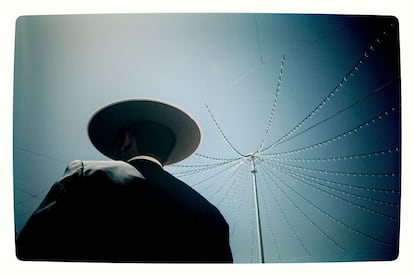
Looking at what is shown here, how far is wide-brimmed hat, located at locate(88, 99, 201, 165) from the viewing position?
172cm

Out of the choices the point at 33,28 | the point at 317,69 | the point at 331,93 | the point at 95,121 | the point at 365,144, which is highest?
the point at 33,28

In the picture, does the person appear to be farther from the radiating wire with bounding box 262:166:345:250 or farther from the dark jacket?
the radiating wire with bounding box 262:166:345:250

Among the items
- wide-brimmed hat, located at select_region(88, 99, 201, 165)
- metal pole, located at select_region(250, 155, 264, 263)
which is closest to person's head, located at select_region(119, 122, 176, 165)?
wide-brimmed hat, located at select_region(88, 99, 201, 165)

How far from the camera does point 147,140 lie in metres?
1.79

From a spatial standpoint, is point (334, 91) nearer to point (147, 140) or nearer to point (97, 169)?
point (147, 140)

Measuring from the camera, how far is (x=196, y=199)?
1.69m

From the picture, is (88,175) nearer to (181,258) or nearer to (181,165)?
(181,165)

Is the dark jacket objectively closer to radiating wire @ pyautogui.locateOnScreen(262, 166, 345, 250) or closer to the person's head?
the person's head

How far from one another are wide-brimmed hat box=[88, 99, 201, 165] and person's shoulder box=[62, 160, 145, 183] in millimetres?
44

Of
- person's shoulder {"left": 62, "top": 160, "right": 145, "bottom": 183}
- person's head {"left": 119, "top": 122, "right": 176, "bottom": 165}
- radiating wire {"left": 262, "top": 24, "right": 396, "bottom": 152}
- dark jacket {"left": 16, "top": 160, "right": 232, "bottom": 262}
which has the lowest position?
dark jacket {"left": 16, "top": 160, "right": 232, "bottom": 262}

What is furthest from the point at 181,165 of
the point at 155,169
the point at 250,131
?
the point at 250,131

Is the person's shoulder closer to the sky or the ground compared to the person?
closer to the sky

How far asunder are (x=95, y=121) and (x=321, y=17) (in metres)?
1.20

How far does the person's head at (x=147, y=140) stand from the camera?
69.6 inches
